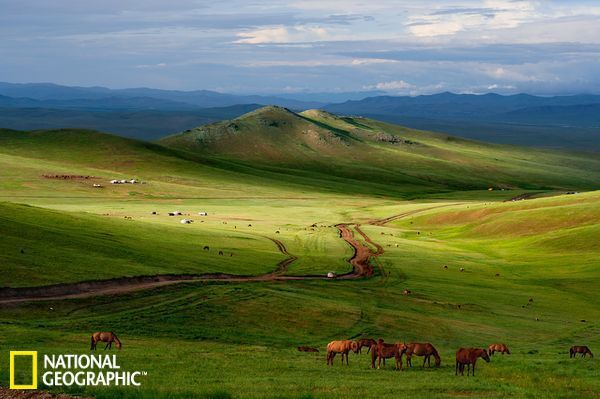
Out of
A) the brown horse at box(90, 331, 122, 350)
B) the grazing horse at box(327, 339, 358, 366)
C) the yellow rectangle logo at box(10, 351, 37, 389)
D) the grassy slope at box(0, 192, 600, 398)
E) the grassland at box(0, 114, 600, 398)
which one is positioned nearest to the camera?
the yellow rectangle logo at box(10, 351, 37, 389)

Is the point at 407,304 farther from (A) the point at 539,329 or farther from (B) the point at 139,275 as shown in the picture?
(B) the point at 139,275

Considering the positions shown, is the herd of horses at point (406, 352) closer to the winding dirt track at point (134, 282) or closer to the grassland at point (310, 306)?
the grassland at point (310, 306)

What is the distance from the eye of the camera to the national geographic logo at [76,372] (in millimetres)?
28797

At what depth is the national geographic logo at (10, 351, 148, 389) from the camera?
1134 inches

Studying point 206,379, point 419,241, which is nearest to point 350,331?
point 206,379

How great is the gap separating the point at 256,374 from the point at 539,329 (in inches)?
1324

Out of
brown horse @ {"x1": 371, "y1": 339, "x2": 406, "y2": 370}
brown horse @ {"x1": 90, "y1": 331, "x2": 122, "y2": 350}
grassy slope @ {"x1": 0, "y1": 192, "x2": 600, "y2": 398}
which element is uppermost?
brown horse @ {"x1": 371, "y1": 339, "x2": 406, "y2": 370}

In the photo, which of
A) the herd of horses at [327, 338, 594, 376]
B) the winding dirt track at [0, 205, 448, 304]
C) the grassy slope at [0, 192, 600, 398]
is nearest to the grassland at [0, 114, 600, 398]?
the grassy slope at [0, 192, 600, 398]

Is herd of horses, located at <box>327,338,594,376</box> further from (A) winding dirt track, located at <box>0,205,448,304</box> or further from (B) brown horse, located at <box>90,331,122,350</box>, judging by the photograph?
(A) winding dirt track, located at <box>0,205,448,304</box>

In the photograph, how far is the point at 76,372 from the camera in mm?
31234

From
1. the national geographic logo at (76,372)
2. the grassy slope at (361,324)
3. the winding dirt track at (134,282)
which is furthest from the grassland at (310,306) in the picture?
the winding dirt track at (134,282)

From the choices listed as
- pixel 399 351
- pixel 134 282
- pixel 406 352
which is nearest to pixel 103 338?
pixel 399 351

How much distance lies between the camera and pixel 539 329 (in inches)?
2306

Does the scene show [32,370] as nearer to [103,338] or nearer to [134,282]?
[103,338]
